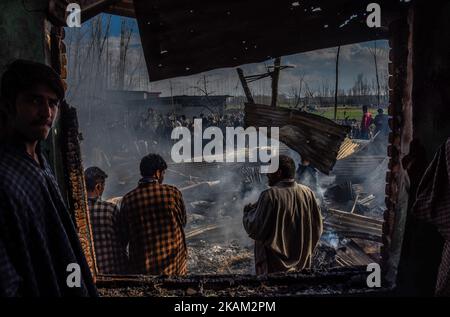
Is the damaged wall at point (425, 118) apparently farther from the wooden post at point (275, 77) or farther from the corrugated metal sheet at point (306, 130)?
the wooden post at point (275, 77)

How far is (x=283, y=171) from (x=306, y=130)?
6.62 feet

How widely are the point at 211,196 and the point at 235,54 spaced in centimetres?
760

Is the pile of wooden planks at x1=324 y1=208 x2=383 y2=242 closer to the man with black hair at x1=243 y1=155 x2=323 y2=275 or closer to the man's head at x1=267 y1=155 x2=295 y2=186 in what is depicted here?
the man with black hair at x1=243 y1=155 x2=323 y2=275

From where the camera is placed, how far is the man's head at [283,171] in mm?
3500

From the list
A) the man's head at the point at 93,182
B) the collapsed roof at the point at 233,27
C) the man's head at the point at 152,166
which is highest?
the collapsed roof at the point at 233,27

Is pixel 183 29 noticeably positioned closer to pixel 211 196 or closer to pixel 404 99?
pixel 404 99

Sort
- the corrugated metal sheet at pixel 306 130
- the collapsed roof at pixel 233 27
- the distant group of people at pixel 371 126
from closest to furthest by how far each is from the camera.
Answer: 1. the collapsed roof at pixel 233 27
2. the corrugated metal sheet at pixel 306 130
3. the distant group of people at pixel 371 126

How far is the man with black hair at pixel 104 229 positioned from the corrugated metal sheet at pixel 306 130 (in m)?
2.89

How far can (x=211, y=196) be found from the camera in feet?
35.4

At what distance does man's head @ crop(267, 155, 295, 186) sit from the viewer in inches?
138

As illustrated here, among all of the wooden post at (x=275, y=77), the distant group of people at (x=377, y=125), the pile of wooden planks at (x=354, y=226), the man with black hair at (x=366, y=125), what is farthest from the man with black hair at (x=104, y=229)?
the man with black hair at (x=366, y=125)

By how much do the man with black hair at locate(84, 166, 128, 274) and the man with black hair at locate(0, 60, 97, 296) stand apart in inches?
63.4

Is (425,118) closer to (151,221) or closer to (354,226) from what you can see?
(151,221)

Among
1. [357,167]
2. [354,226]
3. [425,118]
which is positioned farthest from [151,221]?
[357,167]
